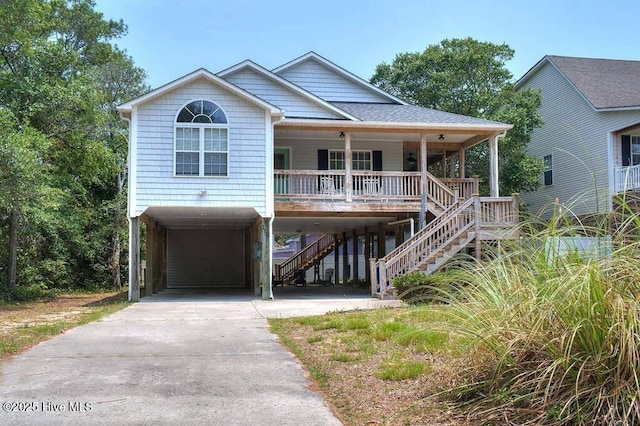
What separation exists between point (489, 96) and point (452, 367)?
20458mm

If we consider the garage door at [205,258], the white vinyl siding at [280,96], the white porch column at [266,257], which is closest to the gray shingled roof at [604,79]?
the white vinyl siding at [280,96]

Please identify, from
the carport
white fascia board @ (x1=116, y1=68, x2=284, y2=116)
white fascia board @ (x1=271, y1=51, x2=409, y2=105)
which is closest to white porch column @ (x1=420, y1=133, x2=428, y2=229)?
white fascia board @ (x1=271, y1=51, x2=409, y2=105)

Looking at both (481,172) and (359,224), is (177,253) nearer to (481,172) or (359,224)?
(359,224)

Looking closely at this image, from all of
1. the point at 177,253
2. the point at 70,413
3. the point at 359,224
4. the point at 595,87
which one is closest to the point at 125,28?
the point at 177,253

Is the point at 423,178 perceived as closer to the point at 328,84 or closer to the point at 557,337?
the point at 328,84

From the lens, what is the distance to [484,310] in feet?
16.1

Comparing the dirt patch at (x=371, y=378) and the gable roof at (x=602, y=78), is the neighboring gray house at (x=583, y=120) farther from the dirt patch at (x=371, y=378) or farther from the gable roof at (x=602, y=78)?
the dirt patch at (x=371, y=378)

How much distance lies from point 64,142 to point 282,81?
773cm

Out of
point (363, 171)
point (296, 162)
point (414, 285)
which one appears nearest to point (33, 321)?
point (414, 285)

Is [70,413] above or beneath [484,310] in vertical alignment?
beneath

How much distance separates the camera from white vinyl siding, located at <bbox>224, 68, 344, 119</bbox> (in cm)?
1852

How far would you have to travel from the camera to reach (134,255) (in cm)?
1648

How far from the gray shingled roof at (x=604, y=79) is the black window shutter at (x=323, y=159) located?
1016cm

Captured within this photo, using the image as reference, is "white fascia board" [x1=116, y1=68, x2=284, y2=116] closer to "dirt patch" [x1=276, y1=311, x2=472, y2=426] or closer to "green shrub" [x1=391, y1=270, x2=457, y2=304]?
"green shrub" [x1=391, y1=270, x2=457, y2=304]
